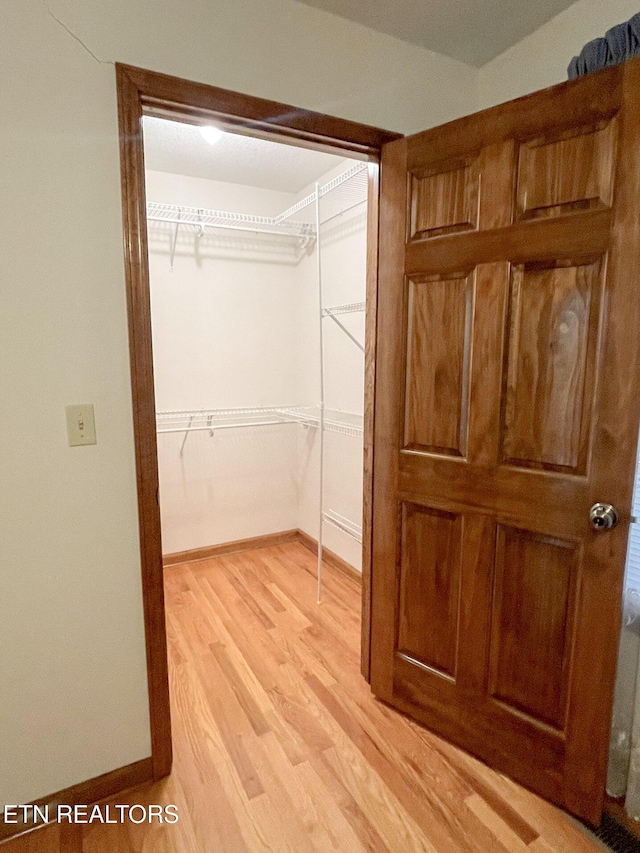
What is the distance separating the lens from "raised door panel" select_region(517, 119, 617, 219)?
46.6 inches

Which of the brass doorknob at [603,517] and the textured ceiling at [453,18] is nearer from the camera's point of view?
the brass doorknob at [603,517]

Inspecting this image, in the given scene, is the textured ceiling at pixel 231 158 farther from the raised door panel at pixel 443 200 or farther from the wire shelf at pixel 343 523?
the wire shelf at pixel 343 523

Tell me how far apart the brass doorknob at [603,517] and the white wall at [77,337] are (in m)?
1.29

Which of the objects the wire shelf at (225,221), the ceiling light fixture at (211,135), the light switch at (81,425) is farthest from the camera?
the wire shelf at (225,221)

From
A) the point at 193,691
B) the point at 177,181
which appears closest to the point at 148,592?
the point at 193,691

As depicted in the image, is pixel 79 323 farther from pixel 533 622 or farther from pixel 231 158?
pixel 231 158

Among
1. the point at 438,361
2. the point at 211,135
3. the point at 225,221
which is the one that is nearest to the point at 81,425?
the point at 438,361

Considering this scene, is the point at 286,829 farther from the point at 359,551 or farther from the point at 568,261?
the point at 568,261

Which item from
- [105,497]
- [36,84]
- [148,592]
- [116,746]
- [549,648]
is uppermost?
[36,84]

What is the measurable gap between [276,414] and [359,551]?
1.13 metres

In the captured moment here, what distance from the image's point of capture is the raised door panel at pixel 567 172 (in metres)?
1.18

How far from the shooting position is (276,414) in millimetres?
3303

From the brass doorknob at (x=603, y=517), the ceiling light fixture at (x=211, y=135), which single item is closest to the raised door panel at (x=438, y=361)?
the brass doorknob at (x=603, y=517)

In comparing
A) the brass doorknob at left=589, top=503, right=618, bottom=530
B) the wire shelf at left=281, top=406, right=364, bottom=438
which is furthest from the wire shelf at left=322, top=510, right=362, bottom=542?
the brass doorknob at left=589, top=503, right=618, bottom=530
